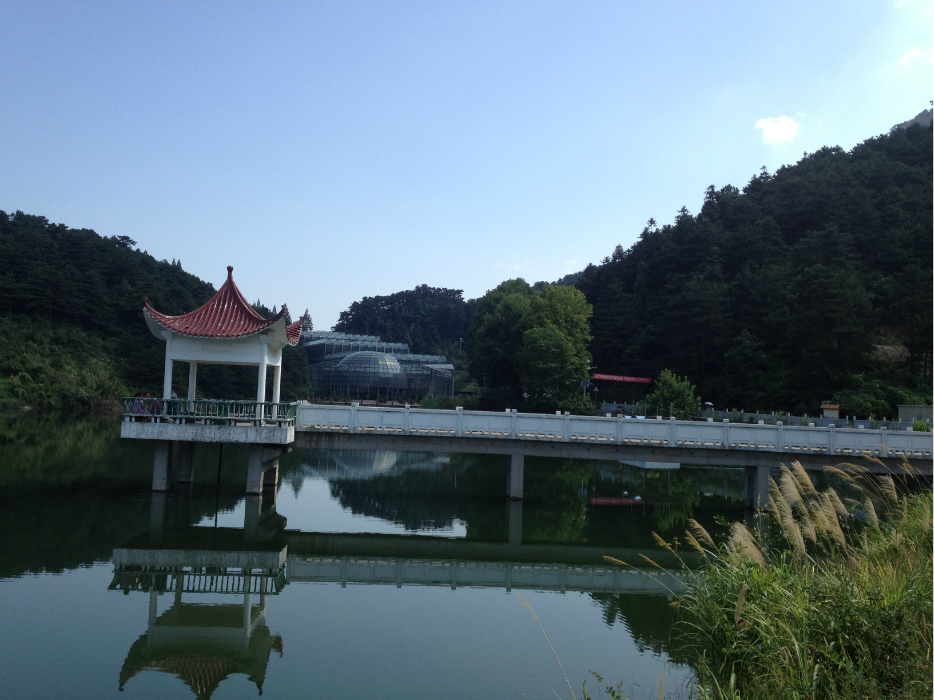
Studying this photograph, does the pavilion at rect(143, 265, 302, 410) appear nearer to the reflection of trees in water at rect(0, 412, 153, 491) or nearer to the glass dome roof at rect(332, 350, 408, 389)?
the reflection of trees in water at rect(0, 412, 153, 491)

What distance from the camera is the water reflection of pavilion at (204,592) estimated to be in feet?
27.6

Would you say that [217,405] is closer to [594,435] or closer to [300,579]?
[300,579]

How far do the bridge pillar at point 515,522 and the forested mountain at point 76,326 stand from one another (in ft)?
145

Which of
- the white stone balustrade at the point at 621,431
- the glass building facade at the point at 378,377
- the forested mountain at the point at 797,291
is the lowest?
the white stone balustrade at the point at 621,431

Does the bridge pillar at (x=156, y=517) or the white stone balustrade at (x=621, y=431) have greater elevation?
the white stone balustrade at (x=621, y=431)

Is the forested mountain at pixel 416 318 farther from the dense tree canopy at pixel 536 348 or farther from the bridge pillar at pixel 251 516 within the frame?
the bridge pillar at pixel 251 516

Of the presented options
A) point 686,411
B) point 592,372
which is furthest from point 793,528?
point 592,372

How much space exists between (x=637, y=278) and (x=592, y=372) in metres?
11.8

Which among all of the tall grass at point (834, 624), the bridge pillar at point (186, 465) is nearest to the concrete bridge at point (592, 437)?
the bridge pillar at point (186, 465)

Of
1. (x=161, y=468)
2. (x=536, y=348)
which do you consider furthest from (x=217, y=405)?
(x=536, y=348)

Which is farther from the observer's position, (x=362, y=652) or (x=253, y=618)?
(x=253, y=618)

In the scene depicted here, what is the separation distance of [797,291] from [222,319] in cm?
3928

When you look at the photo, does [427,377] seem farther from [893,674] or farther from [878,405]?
[893,674]

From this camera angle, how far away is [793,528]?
578cm
